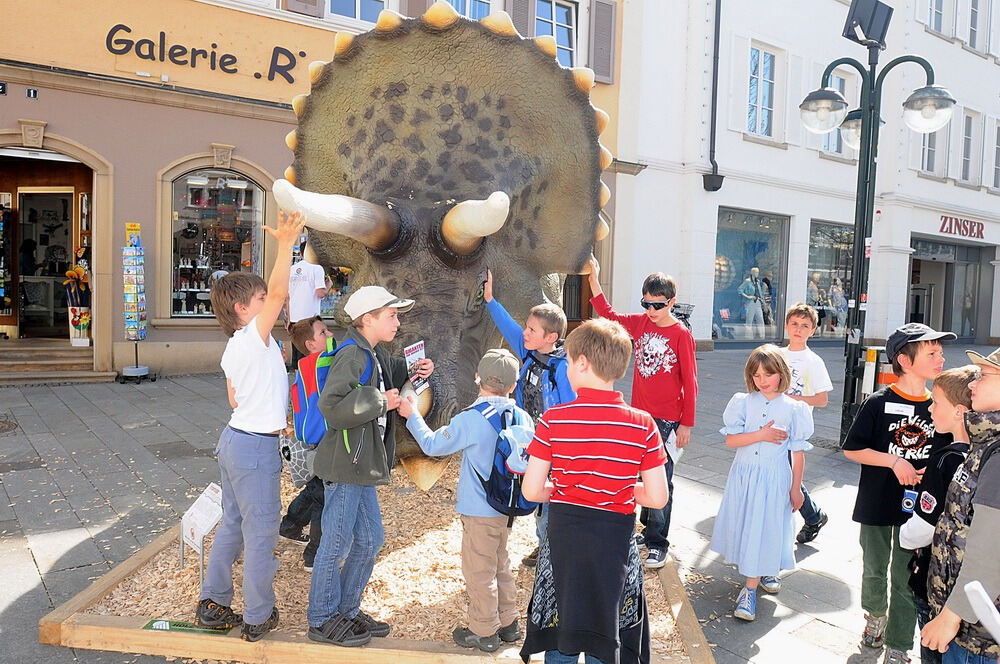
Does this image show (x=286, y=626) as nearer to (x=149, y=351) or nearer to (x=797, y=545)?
(x=797, y=545)

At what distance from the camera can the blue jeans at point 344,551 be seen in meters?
3.10

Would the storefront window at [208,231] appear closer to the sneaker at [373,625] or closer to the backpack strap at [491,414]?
the sneaker at [373,625]

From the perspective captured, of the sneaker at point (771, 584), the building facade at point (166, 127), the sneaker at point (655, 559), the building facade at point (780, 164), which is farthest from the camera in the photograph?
the building facade at point (780, 164)

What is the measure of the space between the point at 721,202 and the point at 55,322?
13644mm

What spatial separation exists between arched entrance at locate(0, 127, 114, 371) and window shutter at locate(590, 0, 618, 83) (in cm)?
887

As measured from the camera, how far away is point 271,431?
10.2ft

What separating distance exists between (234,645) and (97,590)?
92 cm

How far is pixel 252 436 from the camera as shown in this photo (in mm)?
3076

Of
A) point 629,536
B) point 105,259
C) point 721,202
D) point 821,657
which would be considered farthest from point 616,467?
point 721,202

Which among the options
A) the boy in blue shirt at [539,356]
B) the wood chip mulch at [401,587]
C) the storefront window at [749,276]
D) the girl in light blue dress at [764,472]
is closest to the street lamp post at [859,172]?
the girl in light blue dress at [764,472]

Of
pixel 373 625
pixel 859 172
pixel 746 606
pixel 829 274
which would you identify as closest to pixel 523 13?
pixel 859 172

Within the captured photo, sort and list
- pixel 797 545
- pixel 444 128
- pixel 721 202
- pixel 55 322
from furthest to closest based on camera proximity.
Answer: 1. pixel 721 202
2. pixel 55 322
3. pixel 797 545
4. pixel 444 128

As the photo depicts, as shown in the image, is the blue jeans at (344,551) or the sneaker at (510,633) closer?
the blue jeans at (344,551)

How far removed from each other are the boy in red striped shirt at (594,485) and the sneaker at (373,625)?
103cm
